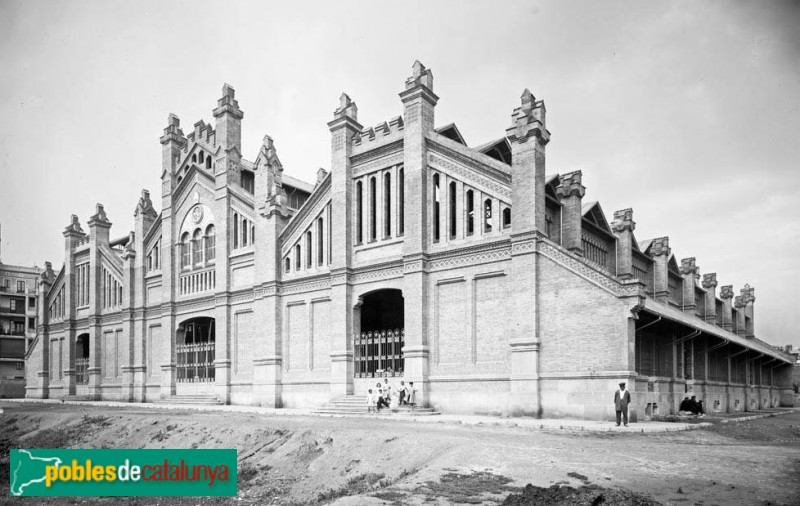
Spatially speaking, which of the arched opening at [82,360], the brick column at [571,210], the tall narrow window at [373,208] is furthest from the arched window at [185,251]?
the brick column at [571,210]

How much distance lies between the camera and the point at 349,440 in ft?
59.0

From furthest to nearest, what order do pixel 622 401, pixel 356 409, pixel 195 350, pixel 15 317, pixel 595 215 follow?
pixel 15 317 < pixel 195 350 < pixel 595 215 < pixel 356 409 < pixel 622 401

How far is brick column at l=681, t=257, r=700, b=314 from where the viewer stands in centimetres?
4794

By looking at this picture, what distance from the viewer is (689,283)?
158 ft

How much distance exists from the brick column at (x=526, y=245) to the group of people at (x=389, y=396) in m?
4.78

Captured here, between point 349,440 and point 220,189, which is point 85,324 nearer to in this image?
point 220,189

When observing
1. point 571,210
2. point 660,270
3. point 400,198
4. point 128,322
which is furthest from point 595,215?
point 128,322

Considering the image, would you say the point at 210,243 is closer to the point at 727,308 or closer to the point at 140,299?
the point at 140,299

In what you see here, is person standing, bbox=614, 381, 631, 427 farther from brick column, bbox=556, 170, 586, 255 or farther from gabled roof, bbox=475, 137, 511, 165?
gabled roof, bbox=475, 137, 511, 165

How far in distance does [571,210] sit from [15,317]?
8060 cm

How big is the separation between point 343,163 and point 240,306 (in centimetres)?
1124

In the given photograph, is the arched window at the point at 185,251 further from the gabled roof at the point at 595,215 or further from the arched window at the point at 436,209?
the gabled roof at the point at 595,215

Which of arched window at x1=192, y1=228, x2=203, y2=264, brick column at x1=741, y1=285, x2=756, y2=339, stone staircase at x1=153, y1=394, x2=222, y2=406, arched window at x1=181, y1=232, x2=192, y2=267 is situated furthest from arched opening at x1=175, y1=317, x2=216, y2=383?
brick column at x1=741, y1=285, x2=756, y2=339

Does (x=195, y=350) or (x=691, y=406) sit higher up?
(x=195, y=350)
